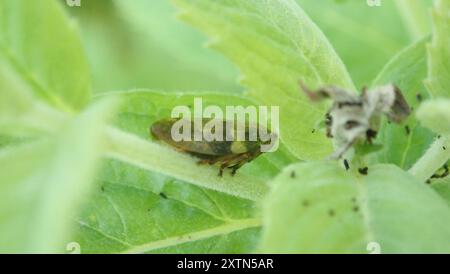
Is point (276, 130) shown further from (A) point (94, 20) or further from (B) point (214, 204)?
(A) point (94, 20)

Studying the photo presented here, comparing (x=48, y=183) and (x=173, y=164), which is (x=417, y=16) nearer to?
(x=173, y=164)

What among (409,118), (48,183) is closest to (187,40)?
(409,118)

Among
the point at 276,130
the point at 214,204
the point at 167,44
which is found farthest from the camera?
the point at 167,44

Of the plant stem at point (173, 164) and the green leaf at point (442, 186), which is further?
the green leaf at point (442, 186)

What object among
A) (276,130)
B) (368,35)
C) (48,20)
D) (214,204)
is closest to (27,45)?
(48,20)

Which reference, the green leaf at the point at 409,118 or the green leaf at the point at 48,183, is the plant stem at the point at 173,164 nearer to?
the green leaf at the point at 48,183

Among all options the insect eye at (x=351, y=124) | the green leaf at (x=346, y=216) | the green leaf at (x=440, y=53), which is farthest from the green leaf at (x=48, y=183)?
the green leaf at (x=440, y=53)
